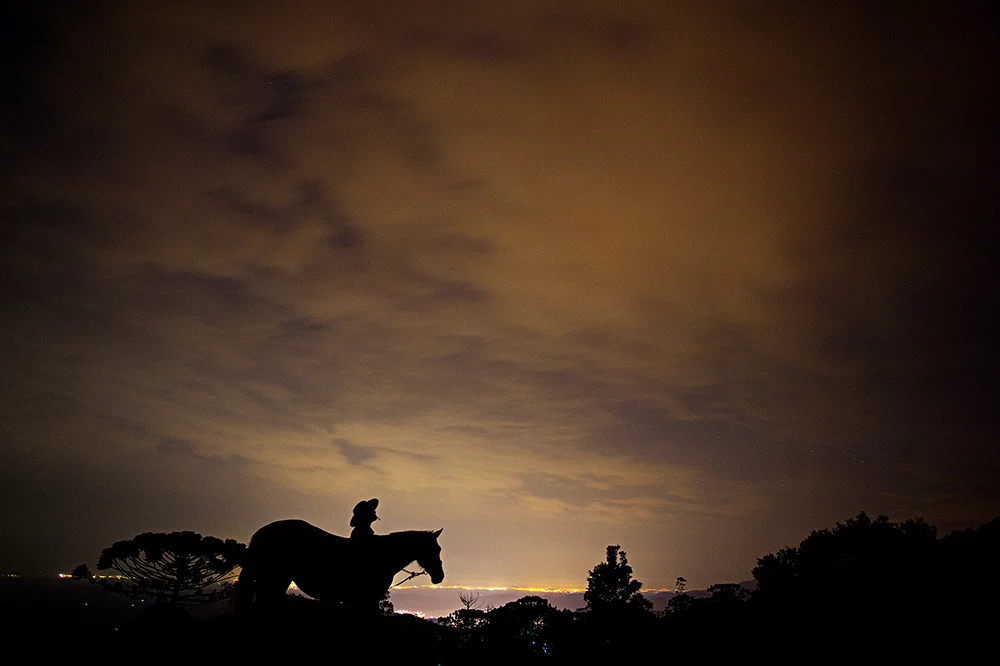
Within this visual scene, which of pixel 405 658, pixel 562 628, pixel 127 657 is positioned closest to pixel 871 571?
pixel 562 628

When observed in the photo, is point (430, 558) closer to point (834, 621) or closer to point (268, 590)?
point (268, 590)

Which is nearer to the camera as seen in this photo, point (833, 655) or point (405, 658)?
point (405, 658)

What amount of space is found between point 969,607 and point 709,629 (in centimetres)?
605

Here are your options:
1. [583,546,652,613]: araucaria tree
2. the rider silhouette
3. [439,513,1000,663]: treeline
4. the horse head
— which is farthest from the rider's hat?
[583,546,652,613]: araucaria tree

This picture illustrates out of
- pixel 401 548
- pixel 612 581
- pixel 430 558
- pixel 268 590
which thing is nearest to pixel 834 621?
pixel 430 558

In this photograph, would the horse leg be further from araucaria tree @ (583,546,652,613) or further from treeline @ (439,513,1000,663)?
araucaria tree @ (583,546,652,613)

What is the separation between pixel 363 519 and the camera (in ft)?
36.6

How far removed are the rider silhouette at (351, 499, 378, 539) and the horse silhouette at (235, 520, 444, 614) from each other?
35 cm

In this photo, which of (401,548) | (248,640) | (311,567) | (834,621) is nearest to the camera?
(248,640)

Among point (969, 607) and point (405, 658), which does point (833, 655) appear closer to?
point (969, 607)

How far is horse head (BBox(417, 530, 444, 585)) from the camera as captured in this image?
11.1 meters

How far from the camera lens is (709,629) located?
15.0 metres

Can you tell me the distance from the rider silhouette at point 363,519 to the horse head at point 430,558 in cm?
109

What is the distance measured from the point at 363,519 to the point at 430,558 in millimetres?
1622
